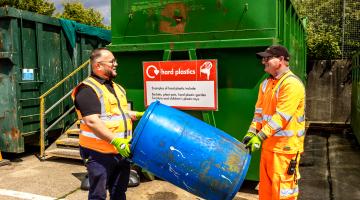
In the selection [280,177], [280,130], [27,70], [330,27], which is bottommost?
[280,177]

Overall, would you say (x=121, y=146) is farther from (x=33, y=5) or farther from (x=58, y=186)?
(x=33, y=5)

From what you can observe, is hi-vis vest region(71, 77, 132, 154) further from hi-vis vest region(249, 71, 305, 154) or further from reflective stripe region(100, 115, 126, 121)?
hi-vis vest region(249, 71, 305, 154)

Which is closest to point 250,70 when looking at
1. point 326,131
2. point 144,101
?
point 144,101

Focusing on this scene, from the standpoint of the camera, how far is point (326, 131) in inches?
346

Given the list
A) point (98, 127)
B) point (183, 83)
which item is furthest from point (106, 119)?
point (183, 83)

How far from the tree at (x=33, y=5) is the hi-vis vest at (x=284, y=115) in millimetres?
12396

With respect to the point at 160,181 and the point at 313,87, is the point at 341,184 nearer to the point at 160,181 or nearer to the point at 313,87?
the point at 160,181

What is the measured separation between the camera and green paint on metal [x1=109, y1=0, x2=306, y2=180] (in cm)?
405

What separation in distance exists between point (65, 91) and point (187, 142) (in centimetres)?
499

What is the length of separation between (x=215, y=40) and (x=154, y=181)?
6.23 feet

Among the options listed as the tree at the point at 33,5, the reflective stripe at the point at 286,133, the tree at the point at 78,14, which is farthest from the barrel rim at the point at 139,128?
the tree at the point at 78,14

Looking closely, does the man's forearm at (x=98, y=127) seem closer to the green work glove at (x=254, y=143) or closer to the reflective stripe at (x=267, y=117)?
the green work glove at (x=254, y=143)

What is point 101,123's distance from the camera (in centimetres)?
277

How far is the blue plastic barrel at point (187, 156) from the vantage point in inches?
105
